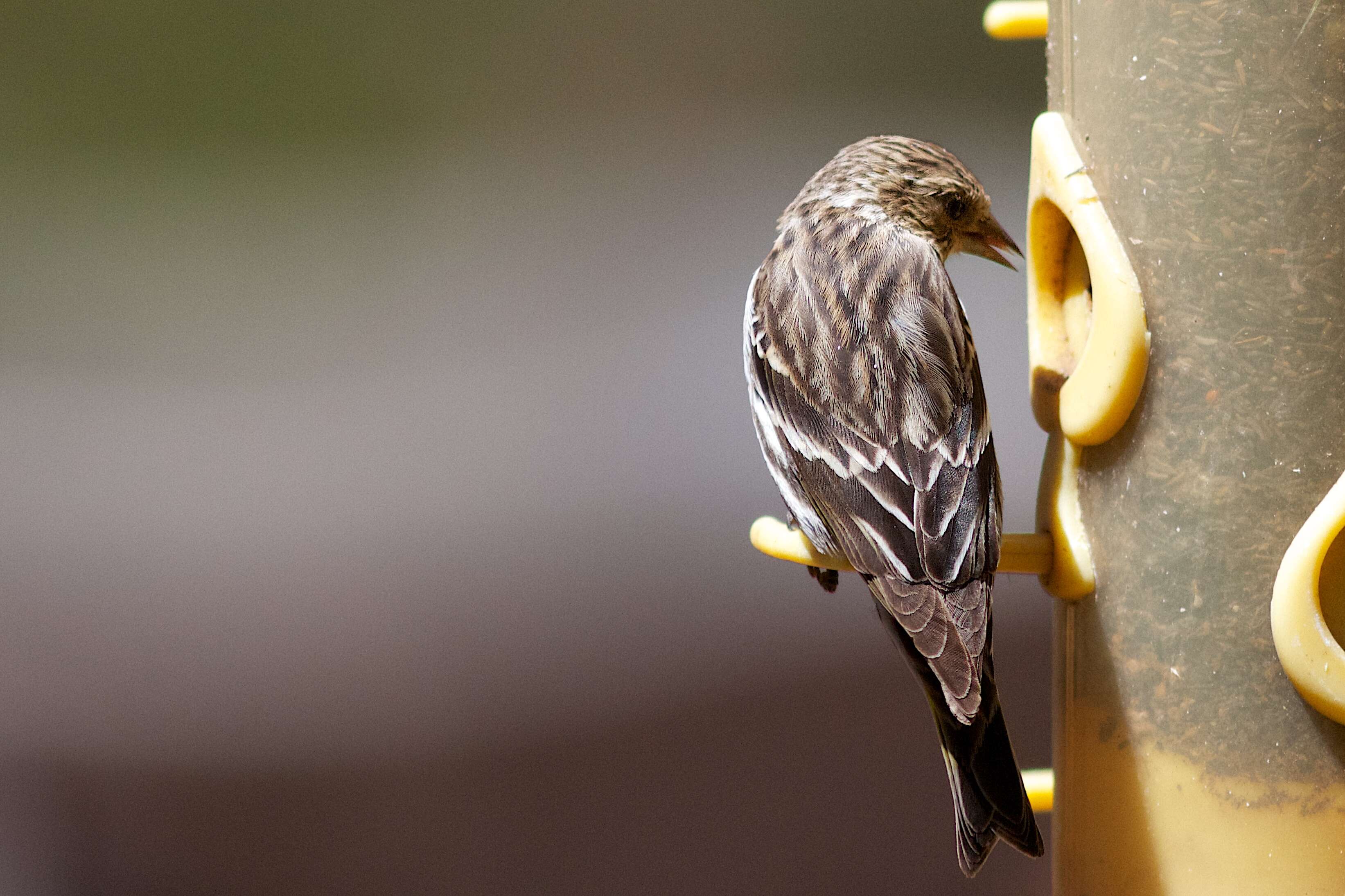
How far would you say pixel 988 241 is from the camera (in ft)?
5.87

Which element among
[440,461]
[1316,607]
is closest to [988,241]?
[1316,607]

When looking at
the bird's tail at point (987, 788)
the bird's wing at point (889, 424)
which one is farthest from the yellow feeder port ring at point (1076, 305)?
the bird's tail at point (987, 788)

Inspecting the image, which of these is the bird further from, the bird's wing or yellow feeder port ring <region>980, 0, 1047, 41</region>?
yellow feeder port ring <region>980, 0, 1047, 41</region>

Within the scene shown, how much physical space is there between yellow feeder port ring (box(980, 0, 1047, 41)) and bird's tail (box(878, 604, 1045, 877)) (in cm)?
88

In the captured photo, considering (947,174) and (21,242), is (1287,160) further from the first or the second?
(21,242)

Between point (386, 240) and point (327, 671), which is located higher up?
point (386, 240)

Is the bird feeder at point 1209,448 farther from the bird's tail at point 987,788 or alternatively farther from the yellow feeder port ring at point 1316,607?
the bird's tail at point 987,788

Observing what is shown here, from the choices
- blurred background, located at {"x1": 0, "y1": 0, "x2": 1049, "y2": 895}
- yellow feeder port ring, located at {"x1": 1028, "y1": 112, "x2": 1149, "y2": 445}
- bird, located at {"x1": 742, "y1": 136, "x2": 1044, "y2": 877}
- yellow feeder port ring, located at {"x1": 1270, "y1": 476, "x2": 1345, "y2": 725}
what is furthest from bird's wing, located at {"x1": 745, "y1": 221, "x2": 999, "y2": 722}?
blurred background, located at {"x1": 0, "y1": 0, "x2": 1049, "y2": 895}

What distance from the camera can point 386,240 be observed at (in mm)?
6785

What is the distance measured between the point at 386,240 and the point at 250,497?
1658 millimetres

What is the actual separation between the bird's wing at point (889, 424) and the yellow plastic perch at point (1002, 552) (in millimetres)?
22

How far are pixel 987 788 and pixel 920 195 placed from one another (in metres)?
0.83

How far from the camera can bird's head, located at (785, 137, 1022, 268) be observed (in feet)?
5.68

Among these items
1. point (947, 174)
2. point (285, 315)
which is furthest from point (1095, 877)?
point (285, 315)
